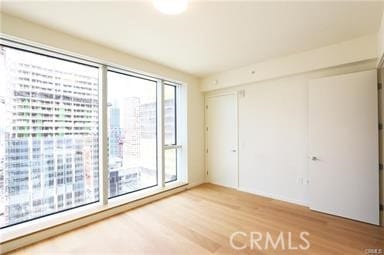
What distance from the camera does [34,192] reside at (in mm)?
2625

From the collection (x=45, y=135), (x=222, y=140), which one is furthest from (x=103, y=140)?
(x=222, y=140)

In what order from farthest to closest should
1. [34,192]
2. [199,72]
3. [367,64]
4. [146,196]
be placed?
[199,72], [146,196], [367,64], [34,192]

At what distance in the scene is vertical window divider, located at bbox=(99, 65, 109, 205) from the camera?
318 cm

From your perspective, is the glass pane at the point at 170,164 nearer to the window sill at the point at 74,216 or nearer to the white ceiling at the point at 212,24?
the window sill at the point at 74,216

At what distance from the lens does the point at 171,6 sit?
203cm

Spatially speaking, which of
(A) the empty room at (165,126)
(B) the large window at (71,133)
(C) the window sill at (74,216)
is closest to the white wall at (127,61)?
(A) the empty room at (165,126)

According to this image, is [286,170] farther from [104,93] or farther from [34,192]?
[34,192]

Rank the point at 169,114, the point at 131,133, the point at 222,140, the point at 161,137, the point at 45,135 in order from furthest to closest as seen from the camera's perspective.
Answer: the point at 222,140 < the point at 169,114 < the point at 161,137 < the point at 131,133 < the point at 45,135

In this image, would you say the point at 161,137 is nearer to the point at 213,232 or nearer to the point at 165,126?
the point at 165,126

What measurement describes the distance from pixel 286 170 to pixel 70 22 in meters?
4.10

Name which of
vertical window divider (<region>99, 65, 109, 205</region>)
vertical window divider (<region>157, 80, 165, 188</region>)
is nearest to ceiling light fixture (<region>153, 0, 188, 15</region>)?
vertical window divider (<region>99, 65, 109, 205</region>)

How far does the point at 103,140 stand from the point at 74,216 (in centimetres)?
115

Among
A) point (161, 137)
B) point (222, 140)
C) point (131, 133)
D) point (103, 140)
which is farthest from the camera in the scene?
point (222, 140)

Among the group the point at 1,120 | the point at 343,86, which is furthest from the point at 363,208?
the point at 1,120
